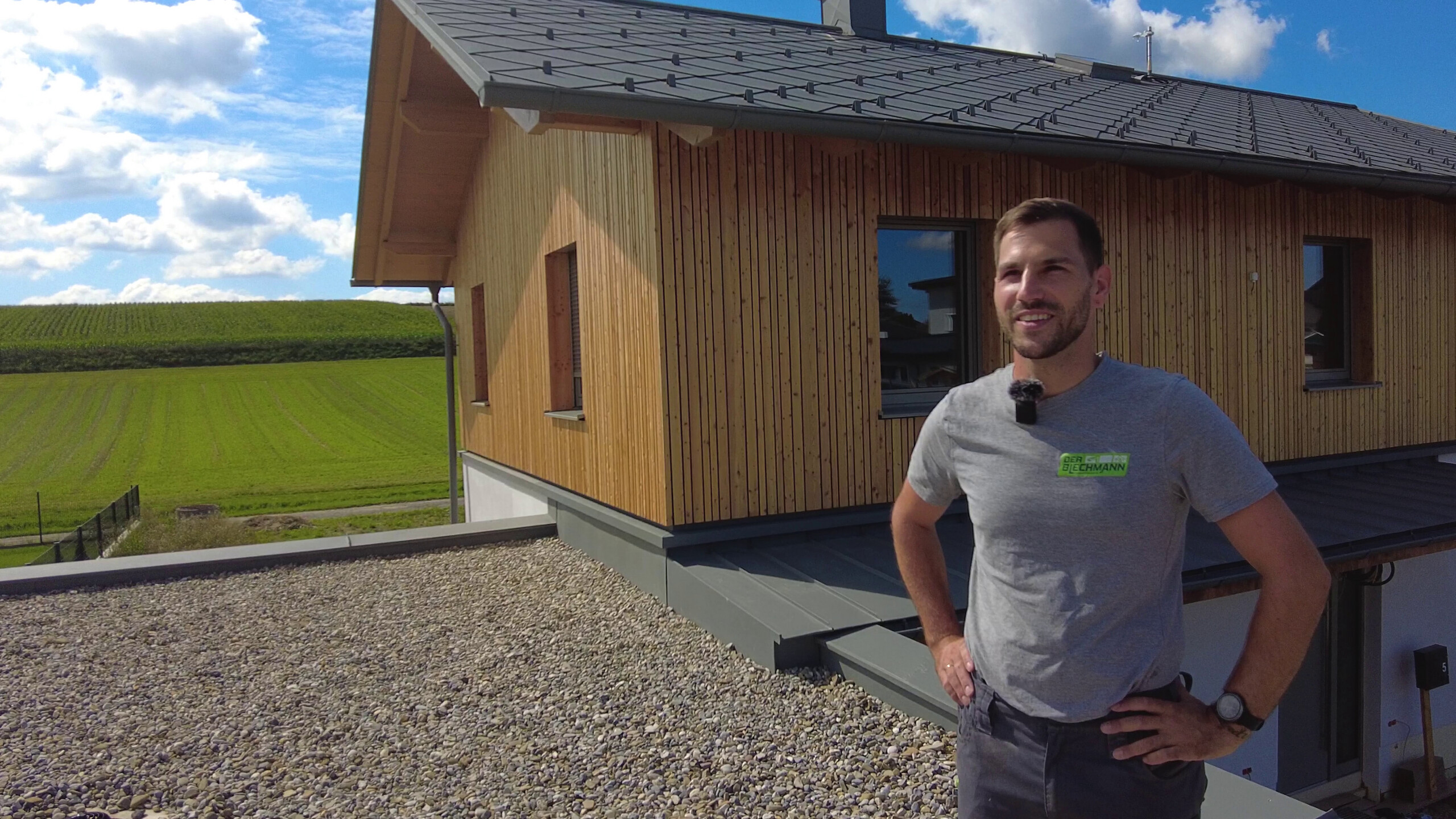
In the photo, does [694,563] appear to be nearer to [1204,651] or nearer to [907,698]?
[907,698]

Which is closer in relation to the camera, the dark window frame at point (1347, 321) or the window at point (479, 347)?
the dark window frame at point (1347, 321)

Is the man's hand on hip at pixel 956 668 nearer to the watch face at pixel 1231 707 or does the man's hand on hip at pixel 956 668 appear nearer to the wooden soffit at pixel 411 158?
the watch face at pixel 1231 707

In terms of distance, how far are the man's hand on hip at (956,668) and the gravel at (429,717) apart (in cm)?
142

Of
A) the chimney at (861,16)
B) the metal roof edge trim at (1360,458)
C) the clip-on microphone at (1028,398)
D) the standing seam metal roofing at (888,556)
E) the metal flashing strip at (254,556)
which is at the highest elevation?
the chimney at (861,16)

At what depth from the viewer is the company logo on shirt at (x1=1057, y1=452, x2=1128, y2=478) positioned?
1.85m

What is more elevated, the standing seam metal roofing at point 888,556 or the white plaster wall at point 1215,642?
the standing seam metal roofing at point 888,556

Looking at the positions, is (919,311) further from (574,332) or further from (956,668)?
(956,668)

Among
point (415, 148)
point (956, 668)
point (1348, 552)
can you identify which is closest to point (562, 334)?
point (415, 148)

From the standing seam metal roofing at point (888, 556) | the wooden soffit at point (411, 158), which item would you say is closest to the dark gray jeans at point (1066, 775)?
the standing seam metal roofing at point (888, 556)

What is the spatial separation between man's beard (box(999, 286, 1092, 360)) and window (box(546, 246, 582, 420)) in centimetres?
674

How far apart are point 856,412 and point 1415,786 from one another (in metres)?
6.65

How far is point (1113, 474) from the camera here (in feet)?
6.10

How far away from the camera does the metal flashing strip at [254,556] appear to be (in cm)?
718

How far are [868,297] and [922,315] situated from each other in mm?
688
